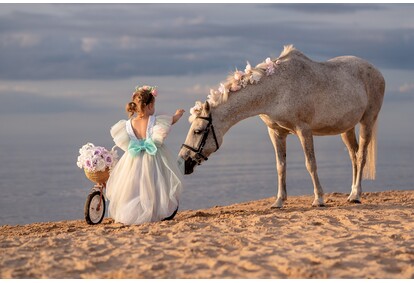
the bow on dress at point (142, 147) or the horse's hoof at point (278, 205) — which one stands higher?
the bow on dress at point (142, 147)

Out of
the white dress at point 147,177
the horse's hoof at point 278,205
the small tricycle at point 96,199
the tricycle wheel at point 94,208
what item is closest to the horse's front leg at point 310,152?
the horse's hoof at point 278,205

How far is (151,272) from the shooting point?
5844 millimetres

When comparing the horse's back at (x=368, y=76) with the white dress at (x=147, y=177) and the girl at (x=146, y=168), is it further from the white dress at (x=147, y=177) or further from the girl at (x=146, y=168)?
the white dress at (x=147, y=177)

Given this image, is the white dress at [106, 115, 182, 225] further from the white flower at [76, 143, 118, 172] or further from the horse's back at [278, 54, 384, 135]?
the horse's back at [278, 54, 384, 135]

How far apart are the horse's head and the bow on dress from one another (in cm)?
43

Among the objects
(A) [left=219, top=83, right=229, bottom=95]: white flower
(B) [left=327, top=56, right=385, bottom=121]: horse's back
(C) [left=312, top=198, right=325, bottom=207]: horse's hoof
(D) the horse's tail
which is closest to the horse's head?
(A) [left=219, top=83, right=229, bottom=95]: white flower

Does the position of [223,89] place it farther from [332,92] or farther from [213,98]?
[332,92]

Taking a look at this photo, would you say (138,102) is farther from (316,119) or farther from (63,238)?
(316,119)

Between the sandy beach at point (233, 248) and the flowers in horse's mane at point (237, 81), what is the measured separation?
5.02 ft

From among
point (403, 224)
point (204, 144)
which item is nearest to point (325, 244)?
point (403, 224)

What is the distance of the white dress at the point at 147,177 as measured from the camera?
335 inches

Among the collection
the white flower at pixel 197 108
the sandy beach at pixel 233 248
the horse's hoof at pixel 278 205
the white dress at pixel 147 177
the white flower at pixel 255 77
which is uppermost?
the white flower at pixel 255 77

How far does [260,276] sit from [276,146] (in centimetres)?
453

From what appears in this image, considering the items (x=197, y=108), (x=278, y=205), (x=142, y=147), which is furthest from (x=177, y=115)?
(x=278, y=205)
